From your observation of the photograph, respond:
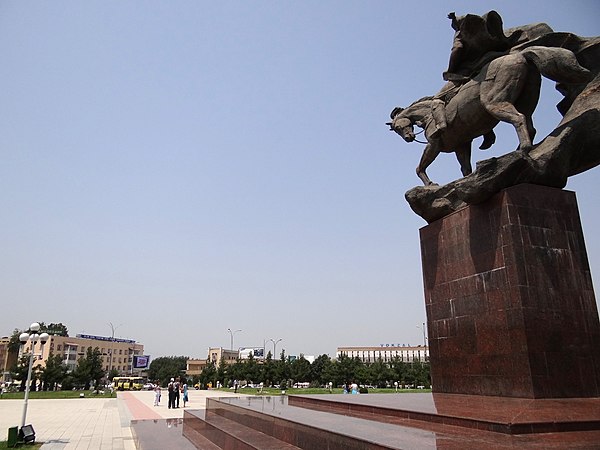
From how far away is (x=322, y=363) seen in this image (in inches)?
2502

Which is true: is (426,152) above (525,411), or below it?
above

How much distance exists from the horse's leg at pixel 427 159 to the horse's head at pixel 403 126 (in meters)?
0.80

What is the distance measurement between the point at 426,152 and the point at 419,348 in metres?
133

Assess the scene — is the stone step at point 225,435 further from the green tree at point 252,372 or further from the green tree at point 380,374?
the green tree at point 252,372

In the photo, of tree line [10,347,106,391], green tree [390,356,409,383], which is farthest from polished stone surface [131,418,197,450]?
green tree [390,356,409,383]

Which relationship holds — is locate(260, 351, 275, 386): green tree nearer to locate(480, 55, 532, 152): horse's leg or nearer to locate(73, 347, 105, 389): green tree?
locate(73, 347, 105, 389): green tree

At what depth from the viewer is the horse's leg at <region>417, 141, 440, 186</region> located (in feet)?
37.1

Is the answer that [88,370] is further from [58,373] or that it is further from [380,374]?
[380,374]

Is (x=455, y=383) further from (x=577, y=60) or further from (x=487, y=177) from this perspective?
(x=577, y=60)

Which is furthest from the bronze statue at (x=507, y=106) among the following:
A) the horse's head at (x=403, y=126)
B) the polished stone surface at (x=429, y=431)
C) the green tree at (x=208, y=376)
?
the green tree at (x=208, y=376)

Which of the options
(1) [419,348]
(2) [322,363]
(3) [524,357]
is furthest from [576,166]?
(1) [419,348]

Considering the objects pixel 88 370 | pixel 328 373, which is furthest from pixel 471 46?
pixel 88 370

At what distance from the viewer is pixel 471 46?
10219 mm

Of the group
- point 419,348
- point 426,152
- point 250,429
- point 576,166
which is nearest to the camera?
point 576,166
